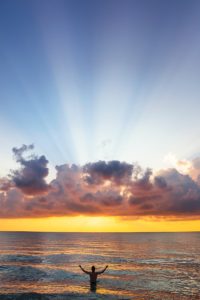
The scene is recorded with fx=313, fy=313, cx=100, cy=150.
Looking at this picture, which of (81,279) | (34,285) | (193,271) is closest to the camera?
(34,285)

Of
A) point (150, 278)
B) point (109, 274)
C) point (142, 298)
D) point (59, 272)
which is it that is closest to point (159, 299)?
point (142, 298)

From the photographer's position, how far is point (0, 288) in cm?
4866

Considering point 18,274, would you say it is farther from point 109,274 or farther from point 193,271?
point 193,271

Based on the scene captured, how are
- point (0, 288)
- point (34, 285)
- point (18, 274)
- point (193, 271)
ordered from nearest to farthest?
1. point (0, 288)
2. point (34, 285)
3. point (18, 274)
4. point (193, 271)

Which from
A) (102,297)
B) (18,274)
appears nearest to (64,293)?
(102,297)

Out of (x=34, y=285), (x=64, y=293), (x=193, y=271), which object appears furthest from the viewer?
(x=193, y=271)

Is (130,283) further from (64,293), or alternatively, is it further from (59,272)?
(59,272)

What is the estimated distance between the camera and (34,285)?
51781 mm

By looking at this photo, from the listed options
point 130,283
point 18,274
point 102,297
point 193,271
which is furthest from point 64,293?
point 193,271

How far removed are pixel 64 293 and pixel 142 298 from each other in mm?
11219

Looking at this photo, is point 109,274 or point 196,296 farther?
point 109,274

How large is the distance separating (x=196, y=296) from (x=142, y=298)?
26.0 feet

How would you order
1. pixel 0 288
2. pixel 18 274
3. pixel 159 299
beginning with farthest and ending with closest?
pixel 18 274 → pixel 0 288 → pixel 159 299

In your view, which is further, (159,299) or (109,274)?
(109,274)
